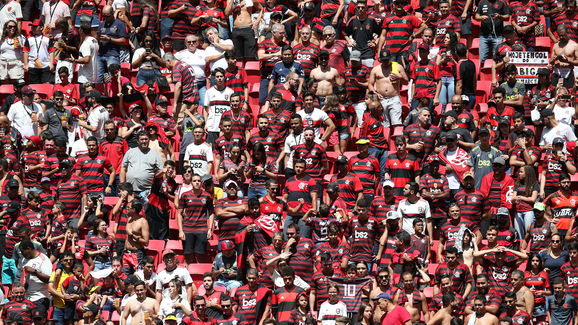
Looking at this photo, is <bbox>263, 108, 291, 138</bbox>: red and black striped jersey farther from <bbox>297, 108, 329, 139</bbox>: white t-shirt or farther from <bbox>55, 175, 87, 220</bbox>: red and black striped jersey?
<bbox>55, 175, 87, 220</bbox>: red and black striped jersey

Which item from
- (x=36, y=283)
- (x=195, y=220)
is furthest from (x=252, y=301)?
(x=36, y=283)

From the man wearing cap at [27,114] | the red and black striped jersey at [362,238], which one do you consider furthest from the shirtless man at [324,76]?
the man wearing cap at [27,114]

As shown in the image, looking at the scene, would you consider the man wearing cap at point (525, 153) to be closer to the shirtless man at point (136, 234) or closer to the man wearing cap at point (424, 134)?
the man wearing cap at point (424, 134)

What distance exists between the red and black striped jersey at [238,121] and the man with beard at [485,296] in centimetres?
489

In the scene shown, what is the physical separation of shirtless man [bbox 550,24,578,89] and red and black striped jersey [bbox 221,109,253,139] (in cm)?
520

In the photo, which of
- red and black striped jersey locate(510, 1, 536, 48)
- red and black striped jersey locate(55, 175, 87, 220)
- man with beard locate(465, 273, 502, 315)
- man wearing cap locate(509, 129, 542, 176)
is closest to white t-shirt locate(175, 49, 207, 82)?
red and black striped jersey locate(55, 175, 87, 220)

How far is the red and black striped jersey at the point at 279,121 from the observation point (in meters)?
23.0

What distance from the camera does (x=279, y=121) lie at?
23062 mm

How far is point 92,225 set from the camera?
22.2 metres

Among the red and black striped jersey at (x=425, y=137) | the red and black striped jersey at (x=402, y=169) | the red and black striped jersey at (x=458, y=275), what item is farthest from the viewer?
the red and black striped jersey at (x=425, y=137)

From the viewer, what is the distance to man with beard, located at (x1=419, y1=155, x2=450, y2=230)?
70.9ft

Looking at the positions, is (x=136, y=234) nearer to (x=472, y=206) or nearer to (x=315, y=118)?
(x=315, y=118)

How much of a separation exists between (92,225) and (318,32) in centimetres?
545

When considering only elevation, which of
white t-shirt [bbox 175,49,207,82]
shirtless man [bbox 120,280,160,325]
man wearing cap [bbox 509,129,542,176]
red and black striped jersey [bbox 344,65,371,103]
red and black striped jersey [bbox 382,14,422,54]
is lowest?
shirtless man [bbox 120,280,160,325]
